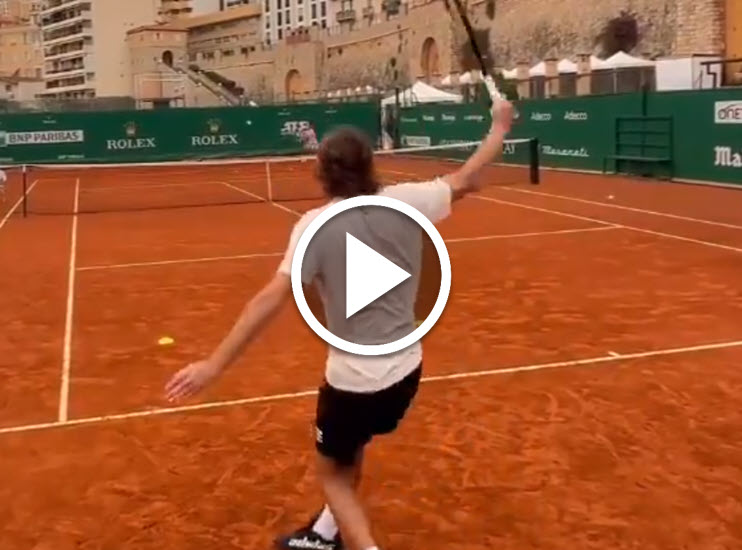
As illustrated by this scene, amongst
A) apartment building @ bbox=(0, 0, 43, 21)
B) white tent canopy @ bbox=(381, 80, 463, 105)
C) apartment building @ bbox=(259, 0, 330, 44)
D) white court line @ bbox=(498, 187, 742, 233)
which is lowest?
white court line @ bbox=(498, 187, 742, 233)

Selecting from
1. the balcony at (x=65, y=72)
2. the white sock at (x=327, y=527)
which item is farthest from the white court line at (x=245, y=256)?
the balcony at (x=65, y=72)

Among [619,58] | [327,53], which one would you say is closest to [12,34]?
[327,53]

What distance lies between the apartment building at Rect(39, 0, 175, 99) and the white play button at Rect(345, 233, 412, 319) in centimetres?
13057

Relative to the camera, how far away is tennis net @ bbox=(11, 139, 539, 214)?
77.9 ft

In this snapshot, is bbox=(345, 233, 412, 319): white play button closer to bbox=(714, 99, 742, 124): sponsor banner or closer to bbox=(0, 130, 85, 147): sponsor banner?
bbox=(714, 99, 742, 124): sponsor banner

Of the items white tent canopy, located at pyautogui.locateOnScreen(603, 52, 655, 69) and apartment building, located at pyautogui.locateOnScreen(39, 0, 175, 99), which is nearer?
white tent canopy, located at pyautogui.locateOnScreen(603, 52, 655, 69)

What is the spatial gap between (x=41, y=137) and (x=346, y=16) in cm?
6469

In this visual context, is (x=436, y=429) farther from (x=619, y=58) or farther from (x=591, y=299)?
(x=619, y=58)

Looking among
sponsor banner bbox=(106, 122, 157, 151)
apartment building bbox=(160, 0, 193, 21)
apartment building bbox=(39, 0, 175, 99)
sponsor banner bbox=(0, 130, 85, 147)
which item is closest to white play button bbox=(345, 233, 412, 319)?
sponsor banner bbox=(0, 130, 85, 147)

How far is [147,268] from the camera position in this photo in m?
13.8

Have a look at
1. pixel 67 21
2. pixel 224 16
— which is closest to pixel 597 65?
pixel 224 16

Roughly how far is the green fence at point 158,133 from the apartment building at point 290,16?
227ft

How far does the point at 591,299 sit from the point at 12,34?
17752cm

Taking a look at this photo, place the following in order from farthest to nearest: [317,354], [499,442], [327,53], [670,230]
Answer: [327,53], [670,230], [317,354], [499,442]
